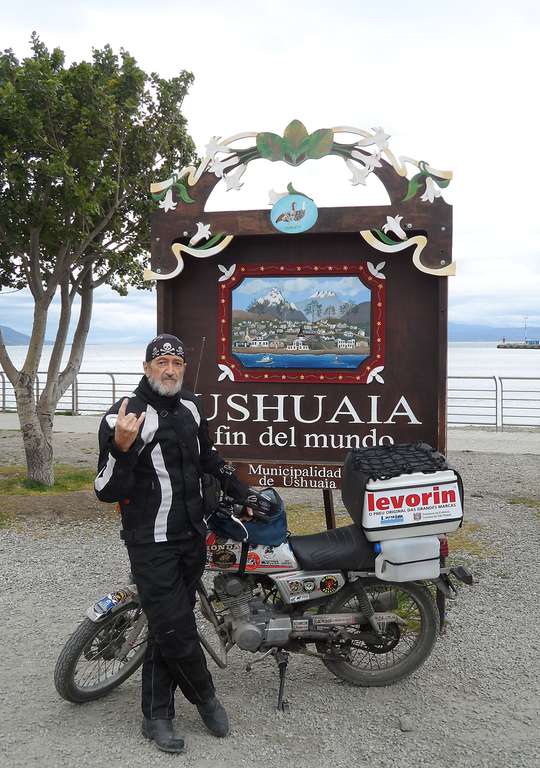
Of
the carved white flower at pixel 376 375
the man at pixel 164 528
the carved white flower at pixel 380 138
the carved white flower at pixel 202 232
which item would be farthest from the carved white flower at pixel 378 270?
the man at pixel 164 528

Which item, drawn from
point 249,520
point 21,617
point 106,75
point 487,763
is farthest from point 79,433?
point 487,763

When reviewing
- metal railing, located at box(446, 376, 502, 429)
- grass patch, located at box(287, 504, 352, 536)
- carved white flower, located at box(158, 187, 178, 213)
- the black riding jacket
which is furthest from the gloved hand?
metal railing, located at box(446, 376, 502, 429)

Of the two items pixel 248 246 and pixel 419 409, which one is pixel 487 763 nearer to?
pixel 419 409

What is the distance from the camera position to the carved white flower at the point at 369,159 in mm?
4603

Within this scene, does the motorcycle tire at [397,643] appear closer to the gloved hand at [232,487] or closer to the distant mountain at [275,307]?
the gloved hand at [232,487]

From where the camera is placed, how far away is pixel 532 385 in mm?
17719

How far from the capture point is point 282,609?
3.41 metres

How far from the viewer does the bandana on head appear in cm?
308

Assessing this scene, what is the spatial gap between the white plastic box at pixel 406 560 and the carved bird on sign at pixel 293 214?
238 cm

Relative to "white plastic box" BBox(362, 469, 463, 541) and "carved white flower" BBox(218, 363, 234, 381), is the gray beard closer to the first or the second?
"white plastic box" BBox(362, 469, 463, 541)

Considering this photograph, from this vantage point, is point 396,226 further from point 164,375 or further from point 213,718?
point 213,718

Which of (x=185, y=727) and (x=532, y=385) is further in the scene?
(x=532, y=385)

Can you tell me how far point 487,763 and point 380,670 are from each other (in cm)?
76

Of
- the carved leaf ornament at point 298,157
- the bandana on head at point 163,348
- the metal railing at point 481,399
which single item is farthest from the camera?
the metal railing at point 481,399
